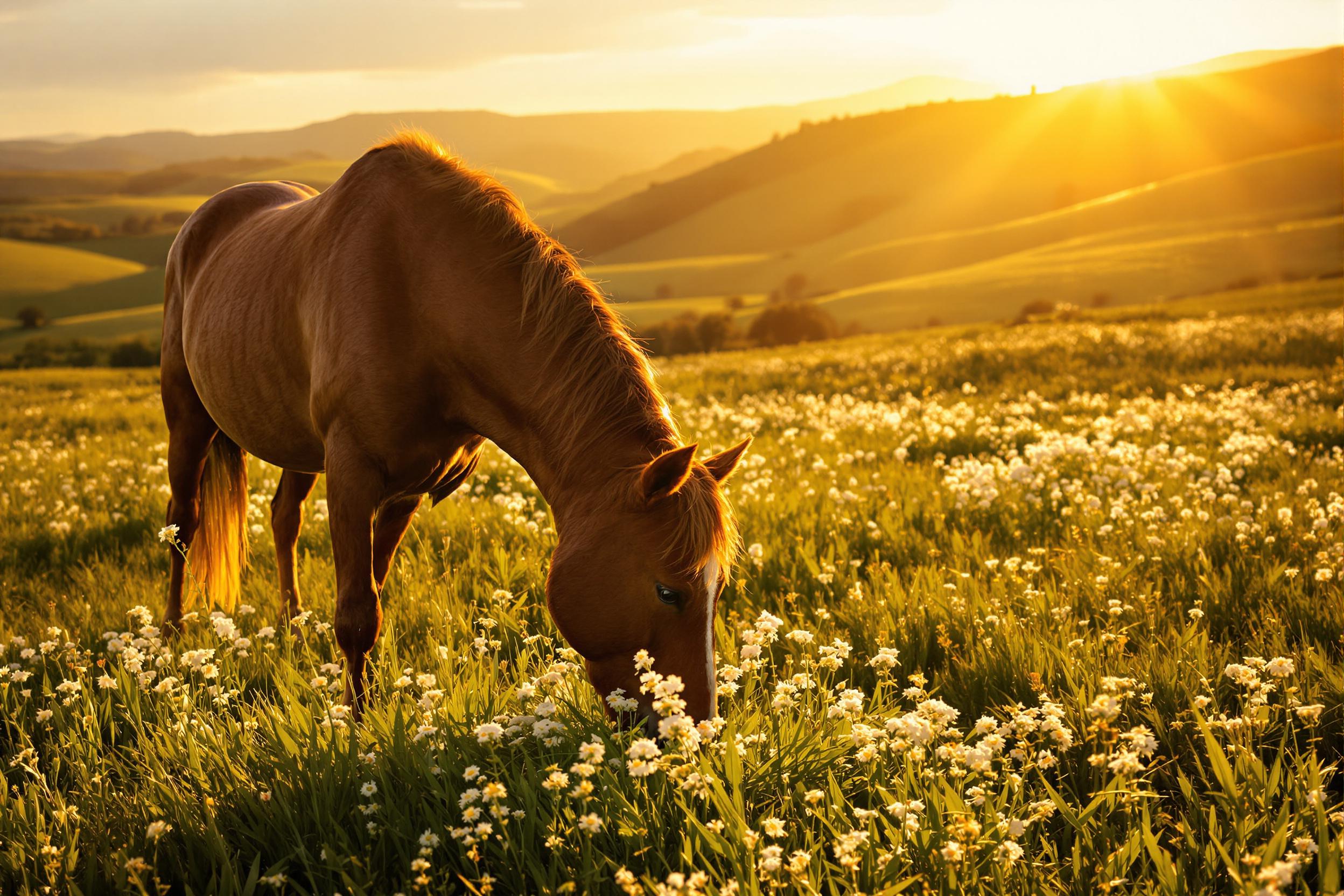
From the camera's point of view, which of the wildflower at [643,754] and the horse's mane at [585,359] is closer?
the wildflower at [643,754]

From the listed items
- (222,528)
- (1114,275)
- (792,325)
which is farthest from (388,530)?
(1114,275)

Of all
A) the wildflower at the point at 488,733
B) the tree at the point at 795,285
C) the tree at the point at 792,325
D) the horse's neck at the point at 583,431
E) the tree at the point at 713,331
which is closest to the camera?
the wildflower at the point at 488,733

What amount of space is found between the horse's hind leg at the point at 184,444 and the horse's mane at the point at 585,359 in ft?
10.8

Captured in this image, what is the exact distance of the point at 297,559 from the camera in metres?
7.01

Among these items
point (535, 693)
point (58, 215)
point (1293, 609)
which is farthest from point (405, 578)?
point (58, 215)

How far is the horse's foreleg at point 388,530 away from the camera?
5.16 metres

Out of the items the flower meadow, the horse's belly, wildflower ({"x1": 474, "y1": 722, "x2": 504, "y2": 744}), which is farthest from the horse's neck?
the horse's belly

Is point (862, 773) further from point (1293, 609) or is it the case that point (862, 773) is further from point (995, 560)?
point (1293, 609)

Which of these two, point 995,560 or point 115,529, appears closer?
point 995,560

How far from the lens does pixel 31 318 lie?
7544cm

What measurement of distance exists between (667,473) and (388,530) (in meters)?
2.67

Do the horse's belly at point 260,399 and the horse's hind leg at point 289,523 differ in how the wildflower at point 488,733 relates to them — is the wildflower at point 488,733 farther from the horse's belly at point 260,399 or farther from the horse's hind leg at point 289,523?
the horse's hind leg at point 289,523

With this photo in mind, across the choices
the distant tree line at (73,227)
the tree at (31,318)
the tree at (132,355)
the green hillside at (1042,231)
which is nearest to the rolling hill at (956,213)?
the green hillside at (1042,231)

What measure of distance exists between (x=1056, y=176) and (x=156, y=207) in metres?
139
